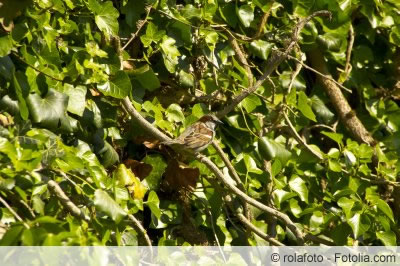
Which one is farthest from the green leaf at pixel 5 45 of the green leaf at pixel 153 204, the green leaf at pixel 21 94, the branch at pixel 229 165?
the branch at pixel 229 165

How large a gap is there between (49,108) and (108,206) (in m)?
0.63

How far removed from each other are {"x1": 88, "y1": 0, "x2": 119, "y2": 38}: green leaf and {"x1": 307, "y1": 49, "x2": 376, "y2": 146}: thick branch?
1.69m

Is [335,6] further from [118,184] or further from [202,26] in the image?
[118,184]

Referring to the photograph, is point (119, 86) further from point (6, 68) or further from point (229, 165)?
point (229, 165)

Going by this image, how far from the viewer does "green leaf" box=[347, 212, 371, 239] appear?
13.4ft

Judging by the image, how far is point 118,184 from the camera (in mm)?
3545

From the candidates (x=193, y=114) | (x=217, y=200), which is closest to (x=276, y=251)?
(x=217, y=200)

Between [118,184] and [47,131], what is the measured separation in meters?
0.40

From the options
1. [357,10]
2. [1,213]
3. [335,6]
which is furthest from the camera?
[357,10]

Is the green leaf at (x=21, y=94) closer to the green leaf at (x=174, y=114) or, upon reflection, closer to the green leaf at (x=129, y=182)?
the green leaf at (x=129, y=182)

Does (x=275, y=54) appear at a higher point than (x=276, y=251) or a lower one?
higher

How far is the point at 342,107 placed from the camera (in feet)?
16.8

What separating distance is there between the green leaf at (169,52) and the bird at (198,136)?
0.32 metres
